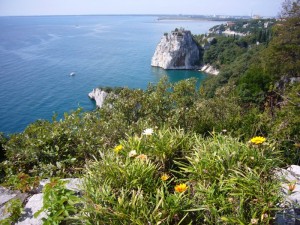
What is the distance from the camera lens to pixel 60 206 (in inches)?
90.4

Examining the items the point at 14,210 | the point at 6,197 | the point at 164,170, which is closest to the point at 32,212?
the point at 14,210

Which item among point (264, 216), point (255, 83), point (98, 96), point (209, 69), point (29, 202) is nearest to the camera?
point (264, 216)

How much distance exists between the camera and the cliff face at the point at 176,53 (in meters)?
74.7

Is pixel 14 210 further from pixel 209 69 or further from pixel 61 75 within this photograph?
pixel 209 69

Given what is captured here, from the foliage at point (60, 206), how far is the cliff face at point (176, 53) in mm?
73098

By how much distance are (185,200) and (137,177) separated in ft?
1.56

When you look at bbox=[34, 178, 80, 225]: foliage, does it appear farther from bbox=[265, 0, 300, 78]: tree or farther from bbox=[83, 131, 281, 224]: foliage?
bbox=[265, 0, 300, 78]: tree

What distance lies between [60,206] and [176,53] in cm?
7488

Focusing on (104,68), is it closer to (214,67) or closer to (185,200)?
(214,67)

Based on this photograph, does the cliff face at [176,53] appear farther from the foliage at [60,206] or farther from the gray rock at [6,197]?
the foliage at [60,206]

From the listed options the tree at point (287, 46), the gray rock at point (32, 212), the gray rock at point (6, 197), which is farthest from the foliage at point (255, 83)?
the gray rock at point (32, 212)

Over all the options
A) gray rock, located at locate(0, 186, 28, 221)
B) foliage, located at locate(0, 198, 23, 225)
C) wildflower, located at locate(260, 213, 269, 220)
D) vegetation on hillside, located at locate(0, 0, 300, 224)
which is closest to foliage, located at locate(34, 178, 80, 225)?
vegetation on hillside, located at locate(0, 0, 300, 224)

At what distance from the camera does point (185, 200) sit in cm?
225

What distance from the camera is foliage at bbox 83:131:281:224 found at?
6.88ft
